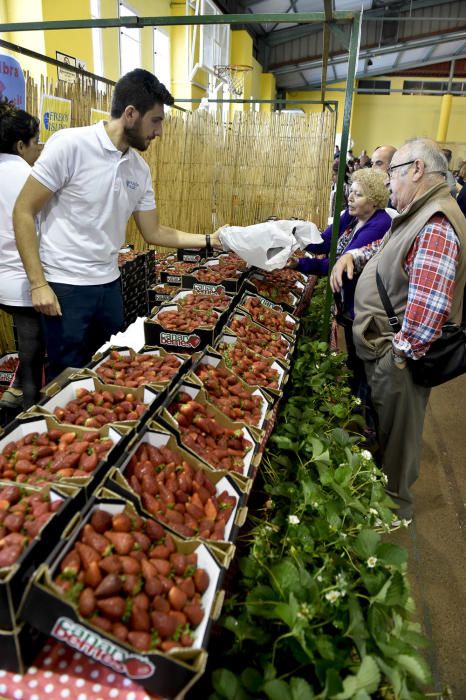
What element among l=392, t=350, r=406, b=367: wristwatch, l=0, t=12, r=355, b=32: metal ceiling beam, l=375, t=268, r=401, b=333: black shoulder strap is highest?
l=0, t=12, r=355, b=32: metal ceiling beam

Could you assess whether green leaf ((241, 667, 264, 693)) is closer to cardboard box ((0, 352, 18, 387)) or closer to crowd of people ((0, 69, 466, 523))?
crowd of people ((0, 69, 466, 523))

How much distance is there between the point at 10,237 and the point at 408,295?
197cm

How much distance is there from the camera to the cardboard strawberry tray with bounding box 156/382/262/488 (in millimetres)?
1592

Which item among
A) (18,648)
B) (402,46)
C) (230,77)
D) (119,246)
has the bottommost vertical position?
(18,648)

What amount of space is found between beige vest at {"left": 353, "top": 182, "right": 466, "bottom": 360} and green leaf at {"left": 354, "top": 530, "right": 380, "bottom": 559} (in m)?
1.23

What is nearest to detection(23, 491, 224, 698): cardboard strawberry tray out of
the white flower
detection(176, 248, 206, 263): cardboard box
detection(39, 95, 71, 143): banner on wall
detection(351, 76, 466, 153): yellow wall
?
the white flower

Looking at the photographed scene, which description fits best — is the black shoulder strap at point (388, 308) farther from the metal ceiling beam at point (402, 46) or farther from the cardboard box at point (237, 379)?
the metal ceiling beam at point (402, 46)

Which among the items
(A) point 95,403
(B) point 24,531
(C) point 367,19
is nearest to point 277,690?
(B) point 24,531

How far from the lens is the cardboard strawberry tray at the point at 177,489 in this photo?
1.28m

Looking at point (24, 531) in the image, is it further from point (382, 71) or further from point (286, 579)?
point (382, 71)

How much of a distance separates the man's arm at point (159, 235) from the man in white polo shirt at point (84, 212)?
128 mm

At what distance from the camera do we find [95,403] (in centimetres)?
171

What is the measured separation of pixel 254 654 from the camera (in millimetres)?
1253

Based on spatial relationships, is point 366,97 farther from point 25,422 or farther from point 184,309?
point 25,422
